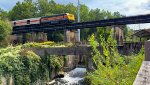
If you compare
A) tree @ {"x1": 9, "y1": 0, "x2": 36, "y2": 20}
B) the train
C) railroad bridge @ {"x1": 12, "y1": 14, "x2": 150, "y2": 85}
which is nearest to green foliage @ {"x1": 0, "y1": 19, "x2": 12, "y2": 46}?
railroad bridge @ {"x1": 12, "y1": 14, "x2": 150, "y2": 85}

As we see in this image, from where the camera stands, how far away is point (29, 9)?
218ft

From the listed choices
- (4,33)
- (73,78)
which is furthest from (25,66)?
(4,33)

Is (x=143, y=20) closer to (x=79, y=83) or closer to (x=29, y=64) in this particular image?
(x=79, y=83)

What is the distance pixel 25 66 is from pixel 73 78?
283 inches

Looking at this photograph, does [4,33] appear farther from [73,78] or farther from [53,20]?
[73,78]

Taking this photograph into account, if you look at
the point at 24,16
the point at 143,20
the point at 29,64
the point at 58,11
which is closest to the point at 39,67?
the point at 29,64

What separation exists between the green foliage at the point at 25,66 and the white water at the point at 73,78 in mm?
1320

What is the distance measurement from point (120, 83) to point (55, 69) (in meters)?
24.1

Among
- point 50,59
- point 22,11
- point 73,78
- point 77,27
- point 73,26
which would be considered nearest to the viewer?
point 50,59

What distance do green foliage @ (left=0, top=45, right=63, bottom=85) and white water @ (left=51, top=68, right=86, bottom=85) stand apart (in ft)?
4.33

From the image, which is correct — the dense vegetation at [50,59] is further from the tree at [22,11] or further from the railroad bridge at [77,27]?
the railroad bridge at [77,27]

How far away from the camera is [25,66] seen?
23.8 m

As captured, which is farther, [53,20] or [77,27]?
[53,20]

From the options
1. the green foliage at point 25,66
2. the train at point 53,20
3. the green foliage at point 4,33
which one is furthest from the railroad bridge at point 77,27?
the green foliage at point 4,33
